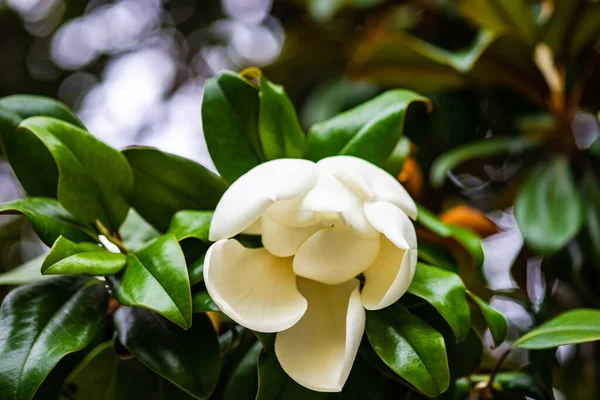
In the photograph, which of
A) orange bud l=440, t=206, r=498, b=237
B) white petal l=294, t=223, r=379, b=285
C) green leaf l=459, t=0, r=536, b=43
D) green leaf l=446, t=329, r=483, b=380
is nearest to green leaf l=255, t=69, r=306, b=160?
white petal l=294, t=223, r=379, b=285

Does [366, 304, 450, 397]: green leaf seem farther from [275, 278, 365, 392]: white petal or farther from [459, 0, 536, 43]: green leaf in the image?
[459, 0, 536, 43]: green leaf

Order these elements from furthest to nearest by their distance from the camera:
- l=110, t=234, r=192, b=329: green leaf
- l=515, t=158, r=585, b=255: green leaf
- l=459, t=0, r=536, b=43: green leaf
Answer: l=459, t=0, r=536, b=43: green leaf, l=515, t=158, r=585, b=255: green leaf, l=110, t=234, r=192, b=329: green leaf

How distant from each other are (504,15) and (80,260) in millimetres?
745

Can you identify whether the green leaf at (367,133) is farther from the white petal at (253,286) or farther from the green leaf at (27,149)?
the green leaf at (27,149)

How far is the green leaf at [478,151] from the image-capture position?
91cm

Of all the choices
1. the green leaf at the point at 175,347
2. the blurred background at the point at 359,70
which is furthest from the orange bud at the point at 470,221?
the green leaf at the point at 175,347

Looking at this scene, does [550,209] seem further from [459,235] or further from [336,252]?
[336,252]

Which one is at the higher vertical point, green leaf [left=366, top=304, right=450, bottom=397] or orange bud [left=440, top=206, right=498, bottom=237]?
green leaf [left=366, top=304, right=450, bottom=397]

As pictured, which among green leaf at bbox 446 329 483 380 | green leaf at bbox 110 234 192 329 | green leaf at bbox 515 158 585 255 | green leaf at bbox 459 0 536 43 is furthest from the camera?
green leaf at bbox 459 0 536 43

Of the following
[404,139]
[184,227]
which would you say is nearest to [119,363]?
[184,227]

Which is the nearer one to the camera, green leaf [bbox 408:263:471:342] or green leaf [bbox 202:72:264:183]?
green leaf [bbox 408:263:471:342]

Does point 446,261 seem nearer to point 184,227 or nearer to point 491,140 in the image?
point 184,227

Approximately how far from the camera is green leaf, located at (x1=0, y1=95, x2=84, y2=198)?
1.93 ft

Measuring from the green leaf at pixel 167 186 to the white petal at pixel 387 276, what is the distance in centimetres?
20
